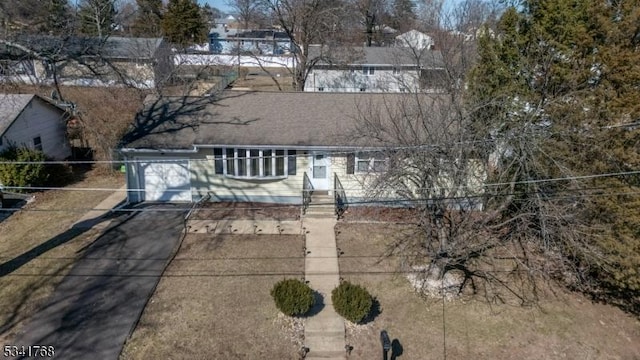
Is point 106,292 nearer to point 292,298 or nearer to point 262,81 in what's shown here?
point 292,298

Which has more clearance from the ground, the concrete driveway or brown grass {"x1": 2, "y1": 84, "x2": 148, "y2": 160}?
brown grass {"x1": 2, "y1": 84, "x2": 148, "y2": 160}

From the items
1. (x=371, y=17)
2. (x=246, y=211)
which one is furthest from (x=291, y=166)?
(x=371, y=17)

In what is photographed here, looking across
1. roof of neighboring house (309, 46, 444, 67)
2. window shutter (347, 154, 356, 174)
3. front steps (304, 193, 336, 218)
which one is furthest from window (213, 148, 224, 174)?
roof of neighboring house (309, 46, 444, 67)

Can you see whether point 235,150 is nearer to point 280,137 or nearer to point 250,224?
point 280,137

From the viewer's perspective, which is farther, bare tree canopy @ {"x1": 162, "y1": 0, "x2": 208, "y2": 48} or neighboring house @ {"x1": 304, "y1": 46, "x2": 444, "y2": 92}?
→ bare tree canopy @ {"x1": 162, "y1": 0, "x2": 208, "y2": 48}

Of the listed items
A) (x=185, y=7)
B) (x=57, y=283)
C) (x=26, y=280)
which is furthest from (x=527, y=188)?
(x=185, y=7)

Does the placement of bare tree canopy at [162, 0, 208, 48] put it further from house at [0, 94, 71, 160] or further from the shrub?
the shrub

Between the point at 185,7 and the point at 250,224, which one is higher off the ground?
the point at 185,7
